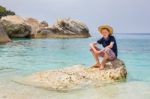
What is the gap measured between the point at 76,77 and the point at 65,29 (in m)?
41.1

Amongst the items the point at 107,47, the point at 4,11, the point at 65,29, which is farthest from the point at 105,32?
the point at 4,11

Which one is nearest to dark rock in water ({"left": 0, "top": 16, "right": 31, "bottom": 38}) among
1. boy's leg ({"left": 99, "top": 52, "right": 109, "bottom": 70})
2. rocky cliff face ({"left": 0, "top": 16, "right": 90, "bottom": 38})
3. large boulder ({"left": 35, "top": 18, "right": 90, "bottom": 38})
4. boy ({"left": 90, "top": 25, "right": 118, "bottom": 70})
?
rocky cliff face ({"left": 0, "top": 16, "right": 90, "bottom": 38})

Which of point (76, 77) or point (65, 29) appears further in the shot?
point (65, 29)

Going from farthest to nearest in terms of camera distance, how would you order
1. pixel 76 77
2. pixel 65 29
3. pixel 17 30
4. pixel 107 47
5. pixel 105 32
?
pixel 65 29, pixel 17 30, pixel 105 32, pixel 107 47, pixel 76 77

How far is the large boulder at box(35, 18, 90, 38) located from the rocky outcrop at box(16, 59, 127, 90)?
37.6m

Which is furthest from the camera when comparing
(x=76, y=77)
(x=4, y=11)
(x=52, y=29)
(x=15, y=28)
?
(x=4, y=11)

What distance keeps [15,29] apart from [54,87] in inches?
1289

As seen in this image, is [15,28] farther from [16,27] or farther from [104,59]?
[104,59]

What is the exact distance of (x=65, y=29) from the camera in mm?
49812

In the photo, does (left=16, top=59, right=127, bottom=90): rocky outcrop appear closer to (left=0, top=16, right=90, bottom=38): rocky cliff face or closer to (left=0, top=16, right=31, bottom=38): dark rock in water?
(left=0, top=16, right=31, bottom=38): dark rock in water

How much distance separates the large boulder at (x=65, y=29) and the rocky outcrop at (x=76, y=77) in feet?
123

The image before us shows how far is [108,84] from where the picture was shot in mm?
8859

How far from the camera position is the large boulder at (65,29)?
159 feet

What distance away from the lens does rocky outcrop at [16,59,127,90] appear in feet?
27.9
